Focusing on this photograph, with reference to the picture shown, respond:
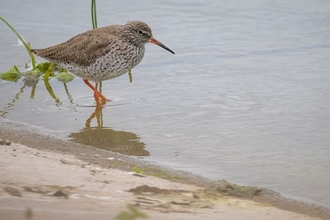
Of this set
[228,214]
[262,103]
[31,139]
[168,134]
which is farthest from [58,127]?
[228,214]

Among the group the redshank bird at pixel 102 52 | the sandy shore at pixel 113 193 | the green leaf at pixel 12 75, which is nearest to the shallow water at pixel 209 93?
the green leaf at pixel 12 75

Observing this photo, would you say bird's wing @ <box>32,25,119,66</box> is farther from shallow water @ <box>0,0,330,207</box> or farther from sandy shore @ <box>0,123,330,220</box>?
sandy shore @ <box>0,123,330,220</box>

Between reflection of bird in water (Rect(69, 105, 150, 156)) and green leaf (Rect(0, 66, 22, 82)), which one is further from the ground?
green leaf (Rect(0, 66, 22, 82))

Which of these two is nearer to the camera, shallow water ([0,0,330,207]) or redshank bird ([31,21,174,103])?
shallow water ([0,0,330,207])

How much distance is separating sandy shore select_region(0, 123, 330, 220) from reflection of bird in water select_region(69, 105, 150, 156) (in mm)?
602

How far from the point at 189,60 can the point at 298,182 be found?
12.4ft

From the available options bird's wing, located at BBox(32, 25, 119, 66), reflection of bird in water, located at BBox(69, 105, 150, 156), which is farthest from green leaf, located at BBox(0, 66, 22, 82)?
reflection of bird in water, located at BBox(69, 105, 150, 156)

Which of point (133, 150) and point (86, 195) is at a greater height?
point (86, 195)

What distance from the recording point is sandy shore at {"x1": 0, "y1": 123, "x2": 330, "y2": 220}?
18.0 ft

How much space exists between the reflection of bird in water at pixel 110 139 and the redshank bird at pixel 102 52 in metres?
0.99

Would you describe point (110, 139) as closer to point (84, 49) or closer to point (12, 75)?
point (84, 49)

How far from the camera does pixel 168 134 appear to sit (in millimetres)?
8359

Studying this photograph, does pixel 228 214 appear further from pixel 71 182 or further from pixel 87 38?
pixel 87 38

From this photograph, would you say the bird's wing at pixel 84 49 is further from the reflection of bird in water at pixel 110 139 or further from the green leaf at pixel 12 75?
the reflection of bird in water at pixel 110 139
